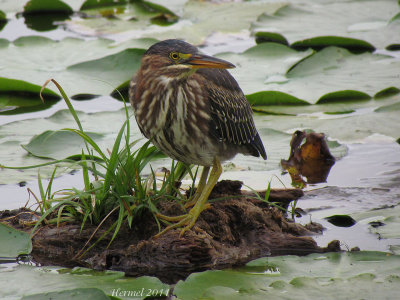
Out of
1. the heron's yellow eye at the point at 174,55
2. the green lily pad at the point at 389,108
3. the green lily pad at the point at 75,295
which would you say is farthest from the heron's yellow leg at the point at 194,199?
the green lily pad at the point at 389,108

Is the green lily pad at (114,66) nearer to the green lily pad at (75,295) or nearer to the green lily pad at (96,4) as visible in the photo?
the green lily pad at (96,4)

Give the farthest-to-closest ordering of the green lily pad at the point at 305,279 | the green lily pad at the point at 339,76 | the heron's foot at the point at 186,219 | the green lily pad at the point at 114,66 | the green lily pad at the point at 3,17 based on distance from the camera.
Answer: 1. the green lily pad at the point at 3,17
2. the green lily pad at the point at 114,66
3. the green lily pad at the point at 339,76
4. the heron's foot at the point at 186,219
5. the green lily pad at the point at 305,279

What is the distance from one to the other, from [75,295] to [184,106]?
1588mm

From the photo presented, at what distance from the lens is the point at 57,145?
595 centimetres

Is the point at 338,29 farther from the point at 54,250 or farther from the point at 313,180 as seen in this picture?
the point at 54,250

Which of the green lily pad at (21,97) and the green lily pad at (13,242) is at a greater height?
the green lily pad at (21,97)

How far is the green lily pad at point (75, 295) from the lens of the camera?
3.55m

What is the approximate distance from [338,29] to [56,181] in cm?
531

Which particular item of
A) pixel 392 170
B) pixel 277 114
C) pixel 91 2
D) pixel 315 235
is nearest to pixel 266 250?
pixel 315 235

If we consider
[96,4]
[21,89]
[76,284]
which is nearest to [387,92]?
[21,89]

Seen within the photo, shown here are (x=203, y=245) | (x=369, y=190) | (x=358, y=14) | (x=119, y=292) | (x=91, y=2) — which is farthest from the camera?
(x=91, y=2)

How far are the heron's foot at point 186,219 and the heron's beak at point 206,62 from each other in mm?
917

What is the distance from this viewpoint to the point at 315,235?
4.80 metres

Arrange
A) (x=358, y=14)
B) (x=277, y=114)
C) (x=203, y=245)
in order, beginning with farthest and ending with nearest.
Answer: (x=358, y=14) < (x=277, y=114) < (x=203, y=245)
